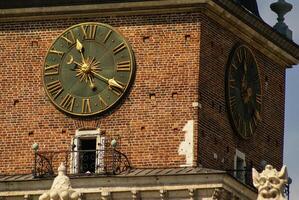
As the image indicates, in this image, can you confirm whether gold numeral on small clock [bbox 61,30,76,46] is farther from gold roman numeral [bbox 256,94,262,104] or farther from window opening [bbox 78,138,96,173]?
gold roman numeral [bbox 256,94,262,104]

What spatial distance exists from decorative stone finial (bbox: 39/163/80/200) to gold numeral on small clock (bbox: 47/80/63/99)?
194 inches

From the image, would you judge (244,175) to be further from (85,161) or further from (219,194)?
(85,161)

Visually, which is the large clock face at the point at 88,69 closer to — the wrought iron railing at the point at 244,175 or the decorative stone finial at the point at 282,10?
the wrought iron railing at the point at 244,175

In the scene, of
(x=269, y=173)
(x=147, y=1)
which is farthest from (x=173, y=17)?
(x=269, y=173)

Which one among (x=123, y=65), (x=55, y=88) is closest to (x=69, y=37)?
(x=55, y=88)

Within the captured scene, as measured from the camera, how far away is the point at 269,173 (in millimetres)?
74875

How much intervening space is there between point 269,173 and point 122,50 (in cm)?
Result: 673

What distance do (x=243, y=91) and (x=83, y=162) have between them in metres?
4.24

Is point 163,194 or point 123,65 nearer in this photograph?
point 163,194

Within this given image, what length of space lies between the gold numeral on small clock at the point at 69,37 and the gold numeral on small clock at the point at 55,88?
0.93m

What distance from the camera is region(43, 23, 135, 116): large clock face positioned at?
80000mm

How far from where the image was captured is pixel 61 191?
7469 centimetres

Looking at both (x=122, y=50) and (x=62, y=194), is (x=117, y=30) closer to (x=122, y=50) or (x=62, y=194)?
(x=122, y=50)

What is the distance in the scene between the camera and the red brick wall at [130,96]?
7962 cm
